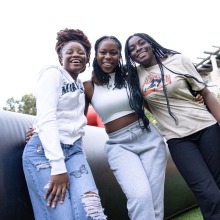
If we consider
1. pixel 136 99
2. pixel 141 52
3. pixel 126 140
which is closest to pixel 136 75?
pixel 141 52

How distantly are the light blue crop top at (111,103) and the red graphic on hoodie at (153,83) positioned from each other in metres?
0.14

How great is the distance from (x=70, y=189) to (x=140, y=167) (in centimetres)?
50

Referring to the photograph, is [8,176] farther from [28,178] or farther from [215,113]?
[215,113]

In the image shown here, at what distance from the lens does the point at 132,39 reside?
98.3 inches

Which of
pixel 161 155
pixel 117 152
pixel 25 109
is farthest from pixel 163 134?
pixel 25 109

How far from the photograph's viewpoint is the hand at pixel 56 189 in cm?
172

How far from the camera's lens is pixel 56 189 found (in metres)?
1.72

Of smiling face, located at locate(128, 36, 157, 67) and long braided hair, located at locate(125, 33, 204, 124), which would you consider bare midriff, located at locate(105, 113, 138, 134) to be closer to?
long braided hair, located at locate(125, 33, 204, 124)

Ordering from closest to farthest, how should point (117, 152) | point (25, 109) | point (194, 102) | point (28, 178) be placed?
point (28, 178)
point (117, 152)
point (194, 102)
point (25, 109)

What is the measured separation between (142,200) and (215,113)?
83 cm

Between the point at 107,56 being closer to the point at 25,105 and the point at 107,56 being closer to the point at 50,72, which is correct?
the point at 50,72

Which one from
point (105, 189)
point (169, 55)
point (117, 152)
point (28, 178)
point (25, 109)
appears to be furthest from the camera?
point (25, 109)

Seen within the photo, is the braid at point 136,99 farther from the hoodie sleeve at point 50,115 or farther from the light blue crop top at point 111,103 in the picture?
the hoodie sleeve at point 50,115

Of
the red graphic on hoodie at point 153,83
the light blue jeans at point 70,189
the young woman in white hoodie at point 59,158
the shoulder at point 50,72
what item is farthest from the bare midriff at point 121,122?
the shoulder at point 50,72
